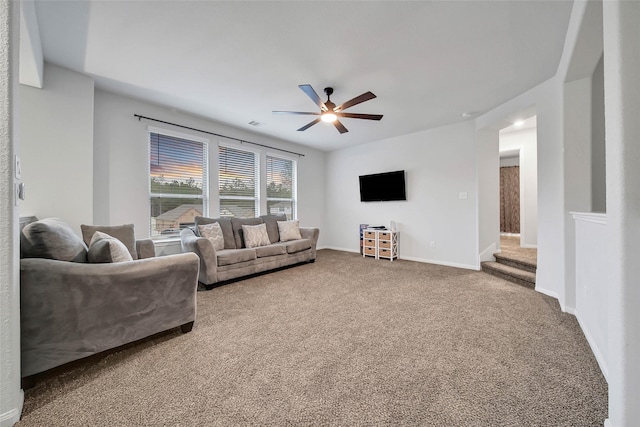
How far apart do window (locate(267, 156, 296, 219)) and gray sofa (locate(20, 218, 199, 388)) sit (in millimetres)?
3626

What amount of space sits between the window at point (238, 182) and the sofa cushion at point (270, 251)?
1.31 metres

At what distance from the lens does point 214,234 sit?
3.89 metres

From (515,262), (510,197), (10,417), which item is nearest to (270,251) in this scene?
(10,417)

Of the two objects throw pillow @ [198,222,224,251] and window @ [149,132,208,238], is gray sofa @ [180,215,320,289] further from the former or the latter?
window @ [149,132,208,238]

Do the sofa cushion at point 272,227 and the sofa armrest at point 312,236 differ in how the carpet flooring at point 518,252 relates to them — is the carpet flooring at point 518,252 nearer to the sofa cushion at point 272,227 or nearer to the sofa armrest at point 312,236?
the sofa armrest at point 312,236

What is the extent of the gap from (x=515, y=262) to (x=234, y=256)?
428 centimetres

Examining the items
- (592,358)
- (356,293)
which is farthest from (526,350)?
(356,293)

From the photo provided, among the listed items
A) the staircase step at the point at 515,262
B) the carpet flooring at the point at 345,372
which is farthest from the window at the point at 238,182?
the staircase step at the point at 515,262

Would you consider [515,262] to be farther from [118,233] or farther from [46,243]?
[118,233]

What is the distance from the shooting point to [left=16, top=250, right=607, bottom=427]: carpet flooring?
126 cm

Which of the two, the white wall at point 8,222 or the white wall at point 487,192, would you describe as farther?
the white wall at point 487,192

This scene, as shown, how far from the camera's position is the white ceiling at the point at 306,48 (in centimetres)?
194

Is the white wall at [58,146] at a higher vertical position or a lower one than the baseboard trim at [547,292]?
higher

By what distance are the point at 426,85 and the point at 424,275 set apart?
276 cm
